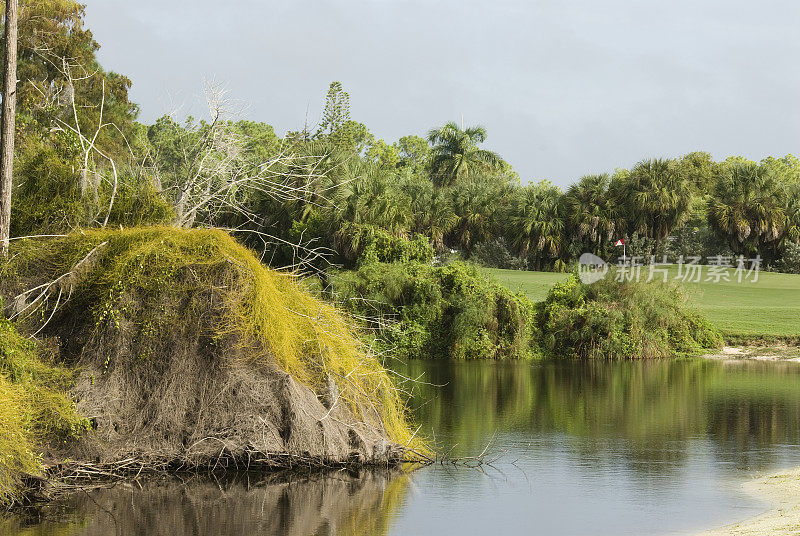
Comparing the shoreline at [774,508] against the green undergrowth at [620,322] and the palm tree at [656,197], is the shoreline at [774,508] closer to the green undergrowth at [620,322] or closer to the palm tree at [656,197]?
the green undergrowth at [620,322]

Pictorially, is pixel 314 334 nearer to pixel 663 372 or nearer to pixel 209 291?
pixel 209 291

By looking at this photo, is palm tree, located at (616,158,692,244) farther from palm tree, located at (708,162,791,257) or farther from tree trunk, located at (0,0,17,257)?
tree trunk, located at (0,0,17,257)

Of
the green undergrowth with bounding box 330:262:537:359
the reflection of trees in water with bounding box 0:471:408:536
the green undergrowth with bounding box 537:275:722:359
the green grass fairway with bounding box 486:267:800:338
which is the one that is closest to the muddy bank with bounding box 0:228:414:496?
the reflection of trees in water with bounding box 0:471:408:536

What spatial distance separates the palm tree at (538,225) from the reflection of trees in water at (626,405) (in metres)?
20.9

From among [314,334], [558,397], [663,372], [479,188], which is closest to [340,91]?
[479,188]

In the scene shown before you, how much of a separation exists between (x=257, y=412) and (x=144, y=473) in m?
1.82

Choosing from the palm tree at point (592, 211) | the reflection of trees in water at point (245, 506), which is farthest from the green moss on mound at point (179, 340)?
the palm tree at point (592, 211)

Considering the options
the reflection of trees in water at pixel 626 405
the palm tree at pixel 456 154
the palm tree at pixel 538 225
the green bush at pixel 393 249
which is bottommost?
the reflection of trees in water at pixel 626 405

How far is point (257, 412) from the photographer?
1362 cm

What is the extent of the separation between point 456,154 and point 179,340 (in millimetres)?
54195

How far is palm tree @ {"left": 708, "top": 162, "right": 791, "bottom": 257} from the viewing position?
50.2m

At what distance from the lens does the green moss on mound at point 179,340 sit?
44.5ft

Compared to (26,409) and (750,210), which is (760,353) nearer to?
(750,210)

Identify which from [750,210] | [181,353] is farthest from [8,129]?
[750,210]
